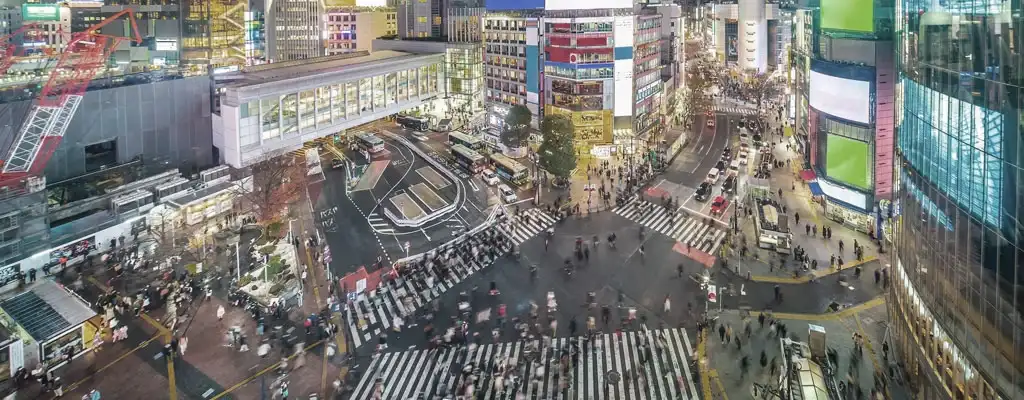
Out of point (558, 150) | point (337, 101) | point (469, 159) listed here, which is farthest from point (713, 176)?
→ point (337, 101)

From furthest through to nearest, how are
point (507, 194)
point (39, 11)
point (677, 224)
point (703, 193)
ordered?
1. point (39, 11)
2. point (507, 194)
3. point (703, 193)
4. point (677, 224)

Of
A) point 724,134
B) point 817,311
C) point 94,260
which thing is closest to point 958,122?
point 817,311

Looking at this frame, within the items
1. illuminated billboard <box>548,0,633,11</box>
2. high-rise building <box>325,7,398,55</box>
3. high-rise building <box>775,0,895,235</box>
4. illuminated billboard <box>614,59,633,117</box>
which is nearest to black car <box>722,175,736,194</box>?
high-rise building <box>775,0,895,235</box>

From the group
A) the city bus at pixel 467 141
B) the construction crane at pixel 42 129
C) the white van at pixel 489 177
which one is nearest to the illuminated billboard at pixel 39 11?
the construction crane at pixel 42 129

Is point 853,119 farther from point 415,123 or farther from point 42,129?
point 42,129

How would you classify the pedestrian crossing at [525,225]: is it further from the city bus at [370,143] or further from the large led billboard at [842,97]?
the city bus at [370,143]

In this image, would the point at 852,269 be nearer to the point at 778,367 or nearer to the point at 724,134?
the point at 778,367

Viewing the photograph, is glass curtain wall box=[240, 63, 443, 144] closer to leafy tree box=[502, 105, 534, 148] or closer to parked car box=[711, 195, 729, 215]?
leafy tree box=[502, 105, 534, 148]
